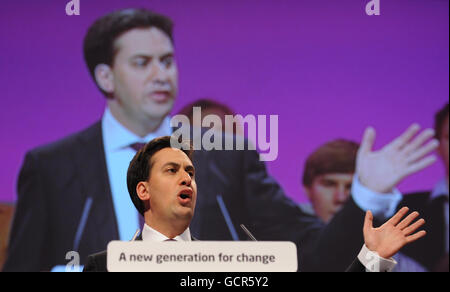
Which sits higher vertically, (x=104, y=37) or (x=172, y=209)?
(x=104, y=37)

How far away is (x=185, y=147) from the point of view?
2508 mm

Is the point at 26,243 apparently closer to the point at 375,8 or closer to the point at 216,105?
the point at 216,105

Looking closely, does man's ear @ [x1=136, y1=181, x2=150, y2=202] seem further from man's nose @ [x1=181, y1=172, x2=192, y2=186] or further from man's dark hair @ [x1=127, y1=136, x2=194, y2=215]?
man's nose @ [x1=181, y1=172, x2=192, y2=186]

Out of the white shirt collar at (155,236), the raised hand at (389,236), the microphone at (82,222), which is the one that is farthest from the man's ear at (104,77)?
the raised hand at (389,236)

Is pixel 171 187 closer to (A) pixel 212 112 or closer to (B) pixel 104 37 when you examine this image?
(A) pixel 212 112

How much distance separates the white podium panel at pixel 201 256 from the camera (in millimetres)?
2240

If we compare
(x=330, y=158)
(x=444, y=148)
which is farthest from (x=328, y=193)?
(x=444, y=148)

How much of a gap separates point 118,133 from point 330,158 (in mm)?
1207

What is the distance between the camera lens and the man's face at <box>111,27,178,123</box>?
11.9 ft

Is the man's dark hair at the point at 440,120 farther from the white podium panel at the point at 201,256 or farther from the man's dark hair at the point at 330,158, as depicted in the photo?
the white podium panel at the point at 201,256

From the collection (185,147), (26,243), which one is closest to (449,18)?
(185,147)

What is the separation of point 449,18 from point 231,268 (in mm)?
2287

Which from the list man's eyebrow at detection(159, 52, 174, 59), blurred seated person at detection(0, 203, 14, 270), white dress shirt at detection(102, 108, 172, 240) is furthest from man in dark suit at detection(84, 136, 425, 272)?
blurred seated person at detection(0, 203, 14, 270)

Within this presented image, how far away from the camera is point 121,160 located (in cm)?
360
